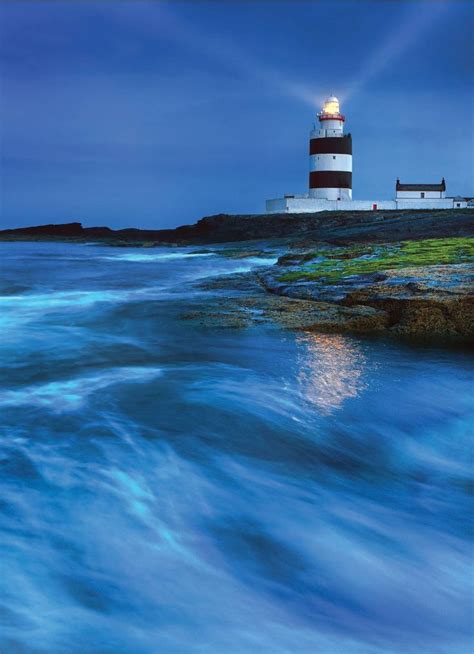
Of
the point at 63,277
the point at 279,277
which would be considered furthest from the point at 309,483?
the point at 63,277

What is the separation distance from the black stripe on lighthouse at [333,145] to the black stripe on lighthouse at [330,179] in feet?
4.56

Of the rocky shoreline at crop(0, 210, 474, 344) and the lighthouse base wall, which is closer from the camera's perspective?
the rocky shoreline at crop(0, 210, 474, 344)

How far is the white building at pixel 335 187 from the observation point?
153 feet

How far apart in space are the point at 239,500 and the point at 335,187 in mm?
45317

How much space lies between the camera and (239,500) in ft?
12.5

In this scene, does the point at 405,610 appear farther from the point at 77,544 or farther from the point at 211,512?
the point at 77,544

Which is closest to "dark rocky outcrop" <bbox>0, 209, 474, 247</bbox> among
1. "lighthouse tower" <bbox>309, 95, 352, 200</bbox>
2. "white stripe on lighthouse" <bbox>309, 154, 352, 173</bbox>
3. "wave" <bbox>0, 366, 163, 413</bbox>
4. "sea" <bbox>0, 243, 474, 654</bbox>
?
"lighthouse tower" <bbox>309, 95, 352, 200</bbox>

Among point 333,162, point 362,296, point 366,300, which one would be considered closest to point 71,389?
point 366,300

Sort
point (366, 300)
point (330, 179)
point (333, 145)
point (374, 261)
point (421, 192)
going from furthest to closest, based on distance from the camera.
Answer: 1. point (421, 192)
2. point (330, 179)
3. point (333, 145)
4. point (374, 261)
5. point (366, 300)

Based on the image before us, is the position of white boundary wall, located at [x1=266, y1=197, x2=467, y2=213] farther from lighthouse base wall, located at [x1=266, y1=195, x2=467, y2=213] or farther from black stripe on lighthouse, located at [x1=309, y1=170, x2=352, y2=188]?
black stripe on lighthouse, located at [x1=309, y1=170, x2=352, y2=188]

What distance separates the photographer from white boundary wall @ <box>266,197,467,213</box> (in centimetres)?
4662

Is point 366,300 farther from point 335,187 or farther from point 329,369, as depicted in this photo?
point 335,187

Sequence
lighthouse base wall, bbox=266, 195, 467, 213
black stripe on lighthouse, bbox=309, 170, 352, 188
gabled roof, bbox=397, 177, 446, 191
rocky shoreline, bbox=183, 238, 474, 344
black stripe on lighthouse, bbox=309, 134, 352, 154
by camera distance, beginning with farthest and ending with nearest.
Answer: gabled roof, bbox=397, 177, 446, 191 → black stripe on lighthouse, bbox=309, 170, 352, 188 → lighthouse base wall, bbox=266, 195, 467, 213 → black stripe on lighthouse, bbox=309, 134, 352, 154 → rocky shoreline, bbox=183, 238, 474, 344

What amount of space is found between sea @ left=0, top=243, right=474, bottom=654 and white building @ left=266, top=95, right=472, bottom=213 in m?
40.7
